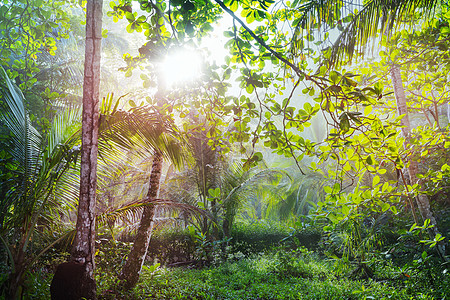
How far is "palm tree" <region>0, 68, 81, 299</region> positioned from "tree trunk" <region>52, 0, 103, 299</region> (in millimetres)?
296

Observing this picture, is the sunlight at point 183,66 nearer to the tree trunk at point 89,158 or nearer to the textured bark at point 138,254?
the tree trunk at point 89,158

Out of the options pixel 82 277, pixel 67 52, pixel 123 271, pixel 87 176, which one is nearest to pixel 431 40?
pixel 87 176

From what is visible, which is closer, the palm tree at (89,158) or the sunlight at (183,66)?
the sunlight at (183,66)

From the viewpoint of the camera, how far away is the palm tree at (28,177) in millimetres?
3023

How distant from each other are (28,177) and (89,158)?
1.30 m

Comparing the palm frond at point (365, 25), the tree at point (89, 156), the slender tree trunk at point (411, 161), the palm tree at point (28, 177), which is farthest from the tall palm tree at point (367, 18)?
the palm tree at point (28, 177)

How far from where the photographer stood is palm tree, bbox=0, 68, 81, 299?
3023 mm

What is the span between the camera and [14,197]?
3439mm

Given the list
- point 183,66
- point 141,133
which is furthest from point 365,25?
point 141,133

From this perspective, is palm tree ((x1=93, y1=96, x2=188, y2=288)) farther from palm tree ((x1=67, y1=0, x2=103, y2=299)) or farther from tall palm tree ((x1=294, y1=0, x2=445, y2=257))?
tall palm tree ((x1=294, y1=0, x2=445, y2=257))

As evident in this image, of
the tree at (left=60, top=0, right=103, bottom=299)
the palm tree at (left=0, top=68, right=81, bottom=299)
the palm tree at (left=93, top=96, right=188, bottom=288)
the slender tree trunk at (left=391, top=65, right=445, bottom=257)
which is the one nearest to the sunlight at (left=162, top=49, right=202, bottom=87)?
the palm tree at (left=93, top=96, right=188, bottom=288)

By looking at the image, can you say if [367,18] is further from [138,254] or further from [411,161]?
[138,254]

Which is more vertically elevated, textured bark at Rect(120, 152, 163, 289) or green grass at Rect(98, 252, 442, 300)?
textured bark at Rect(120, 152, 163, 289)

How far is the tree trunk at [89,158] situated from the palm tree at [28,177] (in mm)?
296
